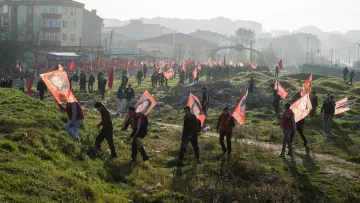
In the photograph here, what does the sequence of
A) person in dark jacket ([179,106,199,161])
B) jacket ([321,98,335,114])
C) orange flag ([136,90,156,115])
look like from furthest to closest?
jacket ([321,98,335,114])
orange flag ([136,90,156,115])
person in dark jacket ([179,106,199,161])

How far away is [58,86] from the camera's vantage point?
12.7m

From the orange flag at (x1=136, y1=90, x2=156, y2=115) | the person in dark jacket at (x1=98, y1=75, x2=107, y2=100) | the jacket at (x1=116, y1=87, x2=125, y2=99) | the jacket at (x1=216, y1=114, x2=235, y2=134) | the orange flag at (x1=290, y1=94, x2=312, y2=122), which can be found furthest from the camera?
the person in dark jacket at (x1=98, y1=75, x2=107, y2=100)

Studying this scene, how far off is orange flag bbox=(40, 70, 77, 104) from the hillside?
914 millimetres

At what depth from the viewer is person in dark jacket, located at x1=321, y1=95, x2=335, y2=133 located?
1894 centimetres

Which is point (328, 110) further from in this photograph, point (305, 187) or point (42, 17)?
point (42, 17)

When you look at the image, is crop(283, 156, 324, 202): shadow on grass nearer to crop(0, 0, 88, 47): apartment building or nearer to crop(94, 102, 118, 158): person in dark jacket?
crop(94, 102, 118, 158): person in dark jacket

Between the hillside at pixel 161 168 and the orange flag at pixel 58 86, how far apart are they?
91 cm

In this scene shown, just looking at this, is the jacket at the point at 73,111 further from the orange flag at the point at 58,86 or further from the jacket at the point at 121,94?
the jacket at the point at 121,94

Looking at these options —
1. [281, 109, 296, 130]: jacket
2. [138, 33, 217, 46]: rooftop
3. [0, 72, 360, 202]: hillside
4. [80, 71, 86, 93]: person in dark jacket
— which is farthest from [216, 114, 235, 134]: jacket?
[138, 33, 217, 46]: rooftop

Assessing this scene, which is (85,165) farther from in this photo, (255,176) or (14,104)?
(14,104)

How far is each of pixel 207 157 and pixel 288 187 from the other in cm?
320

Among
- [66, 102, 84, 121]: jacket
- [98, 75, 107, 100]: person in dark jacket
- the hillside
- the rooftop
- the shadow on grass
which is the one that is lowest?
the shadow on grass

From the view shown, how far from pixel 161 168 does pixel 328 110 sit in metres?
8.65

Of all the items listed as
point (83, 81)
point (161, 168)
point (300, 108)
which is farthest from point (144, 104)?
point (83, 81)
